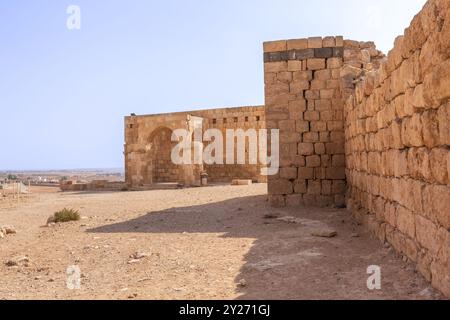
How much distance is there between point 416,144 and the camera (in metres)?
4.00

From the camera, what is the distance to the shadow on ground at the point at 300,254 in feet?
12.7

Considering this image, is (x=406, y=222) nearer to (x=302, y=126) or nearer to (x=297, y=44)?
(x=302, y=126)

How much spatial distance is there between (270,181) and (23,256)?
238 inches

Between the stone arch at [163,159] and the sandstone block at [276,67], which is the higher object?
the sandstone block at [276,67]

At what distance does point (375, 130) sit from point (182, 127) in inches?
584

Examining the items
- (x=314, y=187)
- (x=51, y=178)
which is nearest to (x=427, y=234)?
(x=314, y=187)

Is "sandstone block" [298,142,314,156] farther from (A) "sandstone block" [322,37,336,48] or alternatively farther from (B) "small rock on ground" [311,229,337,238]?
(B) "small rock on ground" [311,229,337,238]

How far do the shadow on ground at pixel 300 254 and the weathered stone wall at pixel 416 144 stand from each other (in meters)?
0.29

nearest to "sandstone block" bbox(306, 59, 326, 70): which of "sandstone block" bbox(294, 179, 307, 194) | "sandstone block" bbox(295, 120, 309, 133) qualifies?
"sandstone block" bbox(295, 120, 309, 133)

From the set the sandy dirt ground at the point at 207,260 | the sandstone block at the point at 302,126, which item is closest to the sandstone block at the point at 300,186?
the sandy dirt ground at the point at 207,260

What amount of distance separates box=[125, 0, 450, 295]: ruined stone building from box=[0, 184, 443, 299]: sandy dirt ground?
1.58 ft

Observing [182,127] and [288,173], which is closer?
[288,173]

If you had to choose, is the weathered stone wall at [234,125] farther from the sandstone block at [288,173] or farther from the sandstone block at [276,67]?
the sandstone block at [288,173]

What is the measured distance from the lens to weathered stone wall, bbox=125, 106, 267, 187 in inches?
813
